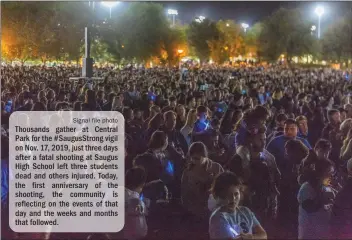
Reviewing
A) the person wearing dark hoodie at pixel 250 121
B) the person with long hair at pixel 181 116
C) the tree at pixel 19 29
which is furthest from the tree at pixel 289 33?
the person wearing dark hoodie at pixel 250 121

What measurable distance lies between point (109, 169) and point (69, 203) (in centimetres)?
42

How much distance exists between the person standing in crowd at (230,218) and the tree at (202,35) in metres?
51.8

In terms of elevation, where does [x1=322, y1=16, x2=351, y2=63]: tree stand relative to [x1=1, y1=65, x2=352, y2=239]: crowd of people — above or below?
above

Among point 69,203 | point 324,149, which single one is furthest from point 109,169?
point 324,149

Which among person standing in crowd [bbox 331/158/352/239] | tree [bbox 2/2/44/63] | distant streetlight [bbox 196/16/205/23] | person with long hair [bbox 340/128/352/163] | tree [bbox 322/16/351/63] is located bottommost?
person standing in crowd [bbox 331/158/352/239]

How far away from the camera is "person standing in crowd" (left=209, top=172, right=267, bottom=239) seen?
3916mm

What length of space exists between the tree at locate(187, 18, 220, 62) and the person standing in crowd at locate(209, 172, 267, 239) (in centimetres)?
5178

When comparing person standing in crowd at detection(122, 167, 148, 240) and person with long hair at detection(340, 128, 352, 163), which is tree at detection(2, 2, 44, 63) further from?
person standing in crowd at detection(122, 167, 148, 240)

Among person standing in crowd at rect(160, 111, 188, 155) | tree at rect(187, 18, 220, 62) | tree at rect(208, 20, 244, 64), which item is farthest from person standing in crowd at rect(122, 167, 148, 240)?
tree at rect(208, 20, 244, 64)

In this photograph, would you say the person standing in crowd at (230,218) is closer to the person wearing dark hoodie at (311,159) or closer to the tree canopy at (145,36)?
the person wearing dark hoodie at (311,159)

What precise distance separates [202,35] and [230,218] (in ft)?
174

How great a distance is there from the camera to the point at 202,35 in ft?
184

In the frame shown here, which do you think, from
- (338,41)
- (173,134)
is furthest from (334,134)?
(338,41)

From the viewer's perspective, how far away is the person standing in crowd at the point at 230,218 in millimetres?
3916
